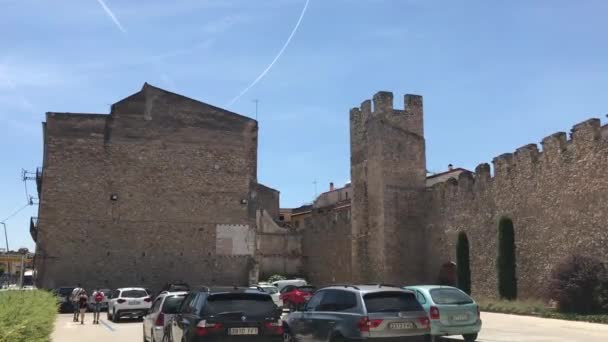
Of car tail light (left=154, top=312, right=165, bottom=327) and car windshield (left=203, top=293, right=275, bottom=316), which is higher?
car windshield (left=203, top=293, right=275, bottom=316)

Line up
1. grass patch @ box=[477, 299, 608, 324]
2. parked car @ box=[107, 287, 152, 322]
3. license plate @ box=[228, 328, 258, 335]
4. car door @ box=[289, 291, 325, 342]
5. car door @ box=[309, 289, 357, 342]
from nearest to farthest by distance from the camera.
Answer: license plate @ box=[228, 328, 258, 335] → car door @ box=[309, 289, 357, 342] → car door @ box=[289, 291, 325, 342] → grass patch @ box=[477, 299, 608, 324] → parked car @ box=[107, 287, 152, 322]

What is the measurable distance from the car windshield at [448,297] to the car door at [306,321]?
391 cm

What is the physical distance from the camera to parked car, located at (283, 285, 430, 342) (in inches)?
423

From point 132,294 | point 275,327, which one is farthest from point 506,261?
point 275,327

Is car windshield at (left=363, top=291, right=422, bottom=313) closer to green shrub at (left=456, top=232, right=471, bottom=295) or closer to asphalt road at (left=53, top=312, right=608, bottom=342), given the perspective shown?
asphalt road at (left=53, top=312, right=608, bottom=342)

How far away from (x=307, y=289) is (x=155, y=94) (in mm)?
16069

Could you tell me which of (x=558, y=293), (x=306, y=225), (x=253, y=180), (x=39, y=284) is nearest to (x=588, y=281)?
(x=558, y=293)

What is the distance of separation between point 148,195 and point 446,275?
701 inches

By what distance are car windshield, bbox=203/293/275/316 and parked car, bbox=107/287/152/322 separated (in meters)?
15.2

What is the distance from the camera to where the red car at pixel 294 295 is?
28556mm

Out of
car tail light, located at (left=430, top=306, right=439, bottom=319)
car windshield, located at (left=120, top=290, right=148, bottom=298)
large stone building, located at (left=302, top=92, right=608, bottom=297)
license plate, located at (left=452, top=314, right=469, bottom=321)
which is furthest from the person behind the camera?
car windshield, located at (left=120, top=290, right=148, bottom=298)

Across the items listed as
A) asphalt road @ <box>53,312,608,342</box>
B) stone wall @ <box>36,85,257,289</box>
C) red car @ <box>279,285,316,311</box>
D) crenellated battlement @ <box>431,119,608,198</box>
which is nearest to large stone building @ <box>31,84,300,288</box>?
stone wall @ <box>36,85,257,289</box>

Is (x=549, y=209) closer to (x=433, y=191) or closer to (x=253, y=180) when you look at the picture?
(x=433, y=191)

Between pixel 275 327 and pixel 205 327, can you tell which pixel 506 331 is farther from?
pixel 205 327
